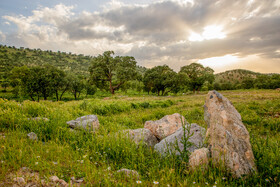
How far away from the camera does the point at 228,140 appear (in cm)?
312

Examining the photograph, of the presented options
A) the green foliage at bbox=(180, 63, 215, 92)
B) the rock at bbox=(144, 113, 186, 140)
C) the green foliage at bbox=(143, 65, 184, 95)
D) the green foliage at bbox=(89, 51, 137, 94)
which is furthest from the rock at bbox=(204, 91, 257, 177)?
the green foliage at bbox=(180, 63, 215, 92)

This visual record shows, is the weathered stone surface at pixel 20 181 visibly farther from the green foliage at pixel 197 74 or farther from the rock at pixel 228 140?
the green foliage at pixel 197 74

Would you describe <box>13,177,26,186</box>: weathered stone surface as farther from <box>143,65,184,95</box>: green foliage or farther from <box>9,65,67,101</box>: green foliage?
<box>9,65,67,101</box>: green foliage

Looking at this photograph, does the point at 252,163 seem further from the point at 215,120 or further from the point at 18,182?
the point at 18,182

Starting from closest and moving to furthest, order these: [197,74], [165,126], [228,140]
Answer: [228,140]
[165,126]
[197,74]

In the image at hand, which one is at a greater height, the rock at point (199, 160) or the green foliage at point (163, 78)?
the green foliage at point (163, 78)

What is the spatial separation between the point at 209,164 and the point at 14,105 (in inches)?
364

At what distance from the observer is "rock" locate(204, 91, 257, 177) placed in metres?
2.86

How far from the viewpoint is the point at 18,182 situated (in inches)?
93.7

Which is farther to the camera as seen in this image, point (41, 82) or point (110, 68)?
point (41, 82)

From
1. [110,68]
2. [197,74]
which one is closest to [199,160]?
[110,68]

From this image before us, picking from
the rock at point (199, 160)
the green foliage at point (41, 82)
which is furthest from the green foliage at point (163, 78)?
the rock at point (199, 160)

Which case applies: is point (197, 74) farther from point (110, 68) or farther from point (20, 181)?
point (20, 181)

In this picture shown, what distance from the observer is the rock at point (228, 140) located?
9.39ft
